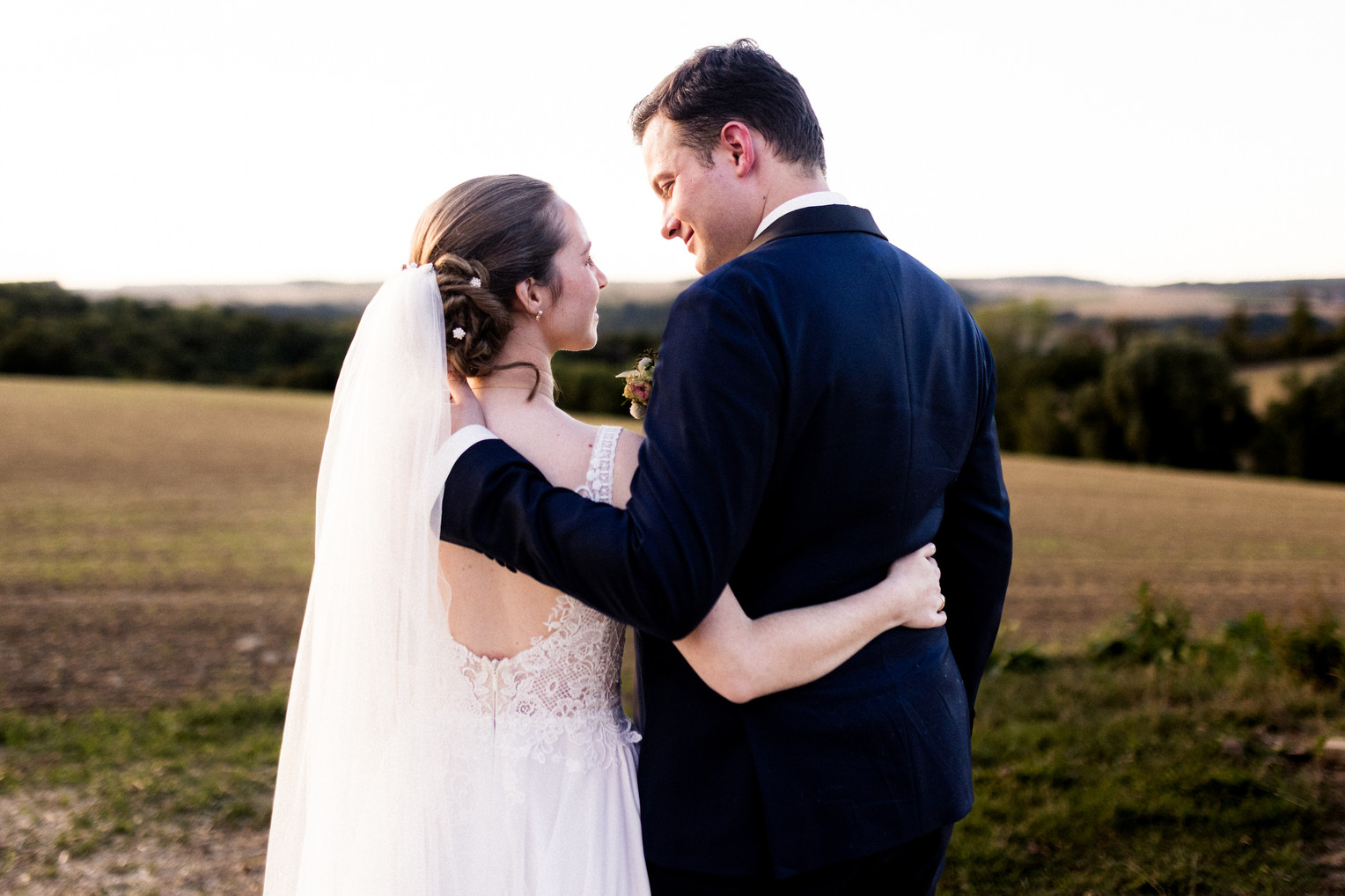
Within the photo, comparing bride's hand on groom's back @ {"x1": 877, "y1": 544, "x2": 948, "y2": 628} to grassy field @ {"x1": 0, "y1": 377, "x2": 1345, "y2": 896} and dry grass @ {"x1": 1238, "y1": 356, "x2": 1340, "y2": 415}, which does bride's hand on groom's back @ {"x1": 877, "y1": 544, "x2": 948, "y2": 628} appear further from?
dry grass @ {"x1": 1238, "y1": 356, "x2": 1340, "y2": 415}

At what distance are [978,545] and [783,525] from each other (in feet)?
2.24

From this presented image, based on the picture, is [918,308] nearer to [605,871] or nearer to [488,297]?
[488,297]

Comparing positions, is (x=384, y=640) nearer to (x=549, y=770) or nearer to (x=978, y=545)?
(x=549, y=770)

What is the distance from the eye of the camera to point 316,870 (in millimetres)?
2170

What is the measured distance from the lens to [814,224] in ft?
6.30

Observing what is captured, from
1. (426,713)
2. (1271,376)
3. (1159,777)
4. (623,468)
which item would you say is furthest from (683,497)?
(1271,376)

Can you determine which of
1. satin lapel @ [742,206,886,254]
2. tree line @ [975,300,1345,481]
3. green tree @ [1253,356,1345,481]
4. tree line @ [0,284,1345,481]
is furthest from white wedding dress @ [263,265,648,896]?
green tree @ [1253,356,1345,481]

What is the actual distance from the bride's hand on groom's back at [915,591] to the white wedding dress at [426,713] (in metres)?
0.60

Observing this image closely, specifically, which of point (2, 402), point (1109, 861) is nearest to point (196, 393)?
point (2, 402)

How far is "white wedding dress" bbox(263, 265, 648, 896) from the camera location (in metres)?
2.08

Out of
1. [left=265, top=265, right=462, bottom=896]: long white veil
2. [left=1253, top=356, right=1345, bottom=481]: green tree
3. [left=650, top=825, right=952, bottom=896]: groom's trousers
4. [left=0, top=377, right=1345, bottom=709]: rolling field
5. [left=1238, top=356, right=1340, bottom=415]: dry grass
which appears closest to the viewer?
[left=650, top=825, right=952, bottom=896]: groom's trousers

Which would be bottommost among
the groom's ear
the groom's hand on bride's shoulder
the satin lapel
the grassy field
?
the grassy field

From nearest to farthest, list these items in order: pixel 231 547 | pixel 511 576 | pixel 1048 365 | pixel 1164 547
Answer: pixel 511 576
pixel 231 547
pixel 1164 547
pixel 1048 365

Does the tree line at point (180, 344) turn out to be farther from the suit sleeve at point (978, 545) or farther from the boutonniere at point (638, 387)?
the suit sleeve at point (978, 545)
